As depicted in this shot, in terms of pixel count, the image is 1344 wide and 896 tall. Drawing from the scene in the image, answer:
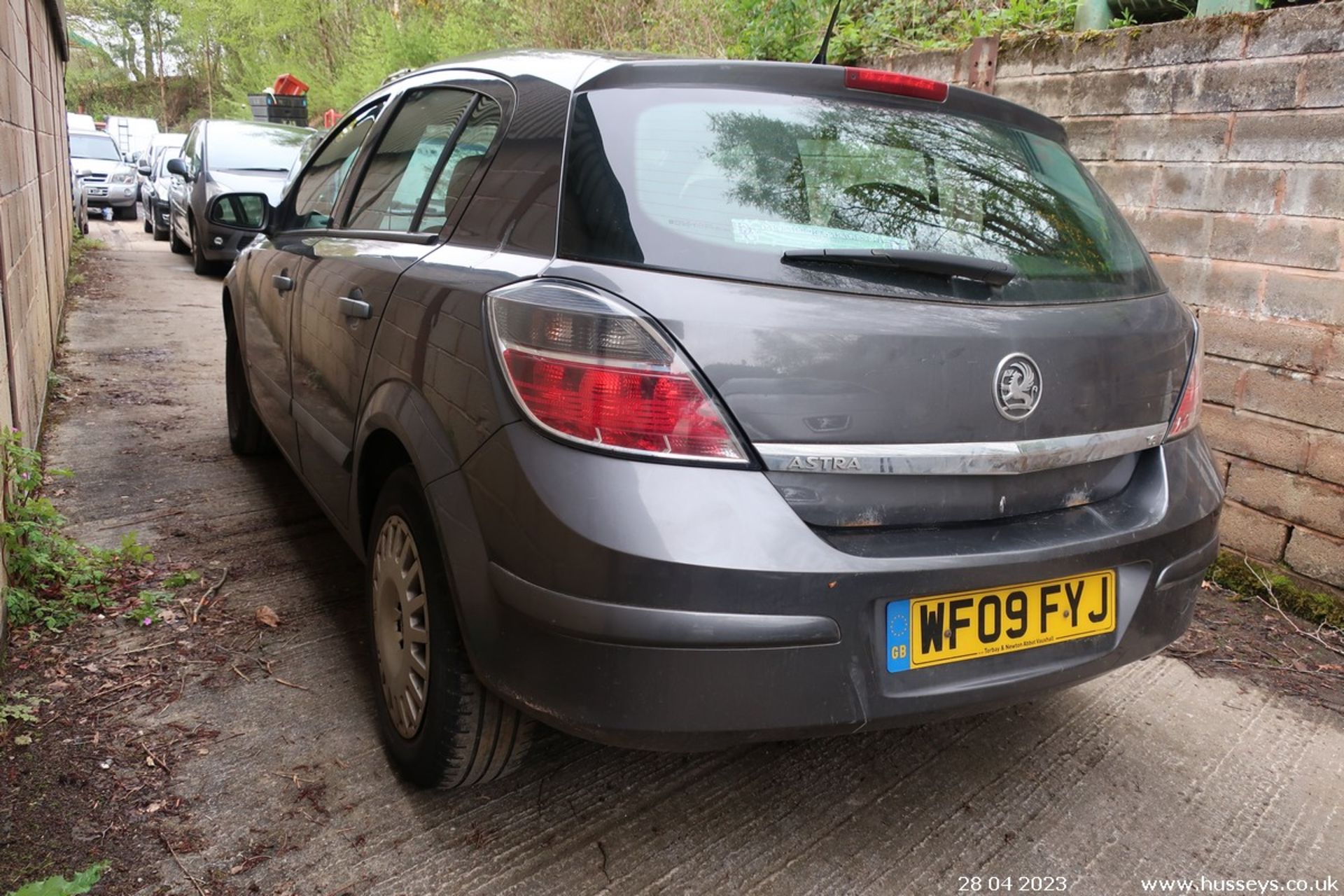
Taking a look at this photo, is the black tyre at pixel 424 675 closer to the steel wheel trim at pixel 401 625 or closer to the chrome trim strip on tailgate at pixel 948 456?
the steel wheel trim at pixel 401 625

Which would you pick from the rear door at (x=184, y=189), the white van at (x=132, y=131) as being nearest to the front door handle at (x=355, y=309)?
the rear door at (x=184, y=189)

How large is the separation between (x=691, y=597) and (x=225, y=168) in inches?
434

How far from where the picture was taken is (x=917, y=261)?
6.44 feet

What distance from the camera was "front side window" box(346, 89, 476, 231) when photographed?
2.72 meters

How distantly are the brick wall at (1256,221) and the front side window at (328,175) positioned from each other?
282cm

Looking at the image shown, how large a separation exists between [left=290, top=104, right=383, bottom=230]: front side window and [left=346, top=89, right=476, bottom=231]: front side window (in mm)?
248

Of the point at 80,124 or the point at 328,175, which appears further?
the point at 80,124

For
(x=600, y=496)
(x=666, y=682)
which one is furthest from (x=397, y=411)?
(x=666, y=682)

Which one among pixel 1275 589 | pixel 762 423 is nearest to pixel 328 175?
pixel 762 423

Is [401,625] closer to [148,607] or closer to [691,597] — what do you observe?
[691,597]

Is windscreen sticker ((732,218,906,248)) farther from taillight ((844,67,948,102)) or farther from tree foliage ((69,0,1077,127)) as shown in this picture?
tree foliage ((69,0,1077,127))

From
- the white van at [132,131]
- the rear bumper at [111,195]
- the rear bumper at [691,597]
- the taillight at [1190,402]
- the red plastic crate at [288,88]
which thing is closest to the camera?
the rear bumper at [691,597]

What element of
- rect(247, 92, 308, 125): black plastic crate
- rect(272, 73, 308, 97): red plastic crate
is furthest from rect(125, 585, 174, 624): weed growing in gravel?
rect(272, 73, 308, 97): red plastic crate

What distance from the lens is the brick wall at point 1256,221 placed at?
341cm
